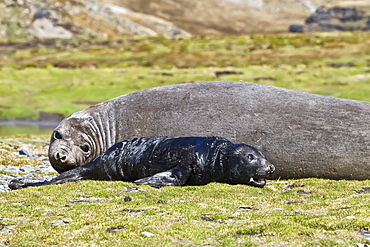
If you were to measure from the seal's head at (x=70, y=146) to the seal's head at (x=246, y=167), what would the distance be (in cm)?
460

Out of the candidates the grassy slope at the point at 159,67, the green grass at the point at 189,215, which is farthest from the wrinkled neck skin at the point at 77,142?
the grassy slope at the point at 159,67

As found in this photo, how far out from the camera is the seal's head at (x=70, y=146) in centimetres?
1455

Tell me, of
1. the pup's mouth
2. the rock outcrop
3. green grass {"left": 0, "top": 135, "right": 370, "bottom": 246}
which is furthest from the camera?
the rock outcrop

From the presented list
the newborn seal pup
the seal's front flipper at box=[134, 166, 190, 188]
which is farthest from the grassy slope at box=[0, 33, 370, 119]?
the seal's front flipper at box=[134, 166, 190, 188]

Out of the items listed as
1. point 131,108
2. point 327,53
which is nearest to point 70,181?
point 131,108

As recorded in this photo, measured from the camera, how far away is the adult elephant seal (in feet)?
44.5

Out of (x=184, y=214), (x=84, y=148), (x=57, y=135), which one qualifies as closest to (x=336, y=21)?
(x=84, y=148)

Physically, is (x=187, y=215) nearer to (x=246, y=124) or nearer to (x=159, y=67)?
(x=246, y=124)

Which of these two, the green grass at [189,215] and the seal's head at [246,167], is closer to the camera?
the green grass at [189,215]

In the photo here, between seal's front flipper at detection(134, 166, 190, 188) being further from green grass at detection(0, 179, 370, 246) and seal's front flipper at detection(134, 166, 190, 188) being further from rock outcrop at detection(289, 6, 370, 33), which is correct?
rock outcrop at detection(289, 6, 370, 33)

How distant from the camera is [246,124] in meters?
14.0

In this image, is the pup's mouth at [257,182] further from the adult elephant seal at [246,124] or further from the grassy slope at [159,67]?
the grassy slope at [159,67]

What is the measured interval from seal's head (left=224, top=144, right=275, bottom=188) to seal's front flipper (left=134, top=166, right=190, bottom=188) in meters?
1.03

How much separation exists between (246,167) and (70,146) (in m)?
5.35
